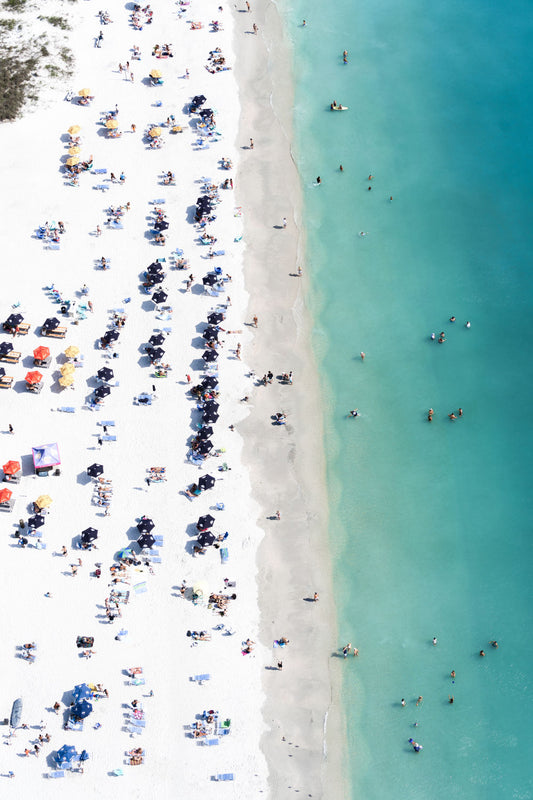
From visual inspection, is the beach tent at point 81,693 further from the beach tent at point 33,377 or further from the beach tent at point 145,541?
the beach tent at point 33,377

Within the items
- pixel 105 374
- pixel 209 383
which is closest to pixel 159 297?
pixel 105 374

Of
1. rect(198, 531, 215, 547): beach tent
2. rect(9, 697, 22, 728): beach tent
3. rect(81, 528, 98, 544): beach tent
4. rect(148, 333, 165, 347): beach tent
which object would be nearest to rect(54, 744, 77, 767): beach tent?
rect(9, 697, 22, 728): beach tent

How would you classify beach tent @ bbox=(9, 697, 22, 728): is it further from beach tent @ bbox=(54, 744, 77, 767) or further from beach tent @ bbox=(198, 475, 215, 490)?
beach tent @ bbox=(198, 475, 215, 490)

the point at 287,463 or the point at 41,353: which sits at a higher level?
the point at 41,353

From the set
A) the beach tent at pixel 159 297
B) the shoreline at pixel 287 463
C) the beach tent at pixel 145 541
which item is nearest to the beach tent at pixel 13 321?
the beach tent at pixel 159 297

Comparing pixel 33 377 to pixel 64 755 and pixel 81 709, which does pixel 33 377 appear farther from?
pixel 64 755

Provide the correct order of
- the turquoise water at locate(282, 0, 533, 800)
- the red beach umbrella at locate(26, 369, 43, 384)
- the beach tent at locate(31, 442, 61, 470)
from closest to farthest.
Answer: the turquoise water at locate(282, 0, 533, 800)
the beach tent at locate(31, 442, 61, 470)
the red beach umbrella at locate(26, 369, 43, 384)

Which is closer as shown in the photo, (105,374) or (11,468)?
(11,468)
